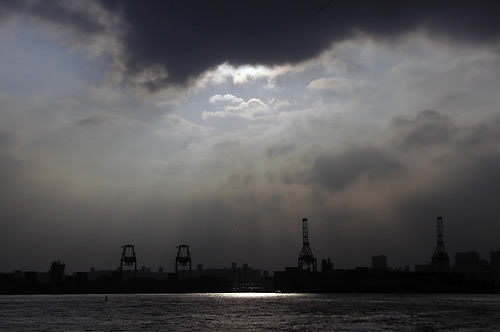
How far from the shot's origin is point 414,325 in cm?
7581

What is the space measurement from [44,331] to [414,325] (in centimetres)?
4851

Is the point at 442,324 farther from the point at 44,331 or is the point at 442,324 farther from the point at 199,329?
the point at 44,331

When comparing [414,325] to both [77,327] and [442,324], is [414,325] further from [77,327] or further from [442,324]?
[77,327]

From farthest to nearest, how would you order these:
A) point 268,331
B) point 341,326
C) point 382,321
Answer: point 382,321 → point 341,326 → point 268,331

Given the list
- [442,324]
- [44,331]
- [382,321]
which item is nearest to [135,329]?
[44,331]

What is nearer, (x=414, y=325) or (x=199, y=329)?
(x=199, y=329)

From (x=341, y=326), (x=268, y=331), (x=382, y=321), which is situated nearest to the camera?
(x=268, y=331)

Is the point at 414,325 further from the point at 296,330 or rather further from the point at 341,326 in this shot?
the point at 296,330

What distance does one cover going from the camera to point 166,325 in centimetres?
7500

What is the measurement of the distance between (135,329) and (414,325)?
124 feet

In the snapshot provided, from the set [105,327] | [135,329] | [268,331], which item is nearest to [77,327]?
[105,327]

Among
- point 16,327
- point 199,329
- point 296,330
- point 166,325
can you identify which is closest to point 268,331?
point 296,330

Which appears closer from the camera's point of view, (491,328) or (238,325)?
(491,328)

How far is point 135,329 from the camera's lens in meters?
69.8
